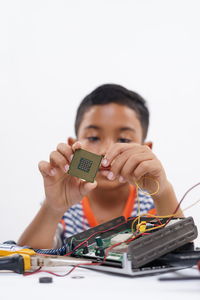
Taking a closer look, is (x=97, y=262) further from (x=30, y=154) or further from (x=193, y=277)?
(x=30, y=154)

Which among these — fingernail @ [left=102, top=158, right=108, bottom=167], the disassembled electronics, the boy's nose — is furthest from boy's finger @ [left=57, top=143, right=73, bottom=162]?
the boy's nose

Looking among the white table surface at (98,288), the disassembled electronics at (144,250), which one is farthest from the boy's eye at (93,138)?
the white table surface at (98,288)

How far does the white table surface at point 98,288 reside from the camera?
0.42 meters

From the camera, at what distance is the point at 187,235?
596mm

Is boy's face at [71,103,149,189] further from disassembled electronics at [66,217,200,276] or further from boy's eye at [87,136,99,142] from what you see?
disassembled electronics at [66,217,200,276]

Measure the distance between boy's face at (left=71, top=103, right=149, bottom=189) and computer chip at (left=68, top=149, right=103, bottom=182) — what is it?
534mm

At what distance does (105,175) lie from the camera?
3.34 ft

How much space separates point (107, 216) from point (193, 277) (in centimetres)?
114

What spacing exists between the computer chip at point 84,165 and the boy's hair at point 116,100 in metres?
0.76

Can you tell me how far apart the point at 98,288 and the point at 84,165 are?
0.41 m

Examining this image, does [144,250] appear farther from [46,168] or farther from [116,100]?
[116,100]

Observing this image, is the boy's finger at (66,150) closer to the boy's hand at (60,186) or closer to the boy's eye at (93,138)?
the boy's hand at (60,186)

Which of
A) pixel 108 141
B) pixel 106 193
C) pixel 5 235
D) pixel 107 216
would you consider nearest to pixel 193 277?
pixel 108 141

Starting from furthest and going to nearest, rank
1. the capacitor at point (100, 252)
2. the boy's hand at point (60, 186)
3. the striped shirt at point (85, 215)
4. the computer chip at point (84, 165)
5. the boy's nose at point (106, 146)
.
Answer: the striped shirt at point (85, 215) < the boy's nose at point (106, 146) < the boy's hand at point (60, 186) < the computer chip at point (84, 165) < the capacitor at point (100, 252)
